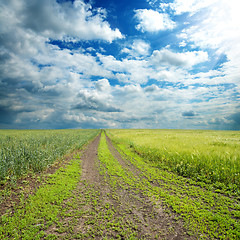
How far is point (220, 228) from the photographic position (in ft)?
14.7

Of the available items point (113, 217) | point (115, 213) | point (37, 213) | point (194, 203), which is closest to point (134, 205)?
point (115, 213)

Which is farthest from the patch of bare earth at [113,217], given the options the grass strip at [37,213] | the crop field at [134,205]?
the grass strip at [37,213]

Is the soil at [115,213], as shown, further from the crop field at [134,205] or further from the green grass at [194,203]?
the green grass at [194,203]

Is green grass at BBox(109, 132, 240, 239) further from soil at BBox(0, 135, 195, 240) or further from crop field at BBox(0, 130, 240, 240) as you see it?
soil at BBox(0, 135, 195, 240)

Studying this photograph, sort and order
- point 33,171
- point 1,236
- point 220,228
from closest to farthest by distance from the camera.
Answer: point 1,236 → point 220,228 → point 33,171

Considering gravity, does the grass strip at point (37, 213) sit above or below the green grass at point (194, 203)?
above

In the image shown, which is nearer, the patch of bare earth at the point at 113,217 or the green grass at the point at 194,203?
the patch of bare earth at the point at 113,217

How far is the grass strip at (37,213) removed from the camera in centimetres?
436

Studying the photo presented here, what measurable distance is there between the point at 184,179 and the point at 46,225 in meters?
7.94

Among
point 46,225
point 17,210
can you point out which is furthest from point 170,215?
point 17,210

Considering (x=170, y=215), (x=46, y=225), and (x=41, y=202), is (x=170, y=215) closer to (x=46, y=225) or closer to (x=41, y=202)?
(x=46, y=225)

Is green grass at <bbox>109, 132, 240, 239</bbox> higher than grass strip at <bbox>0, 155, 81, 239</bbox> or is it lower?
lower

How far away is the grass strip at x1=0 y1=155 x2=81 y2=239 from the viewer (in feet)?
14.3

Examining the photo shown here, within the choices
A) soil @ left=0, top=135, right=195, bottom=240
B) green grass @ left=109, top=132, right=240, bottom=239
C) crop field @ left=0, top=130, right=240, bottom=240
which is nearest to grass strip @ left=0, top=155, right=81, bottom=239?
crop field @ left=0, top=130, right=240, bottom=240
